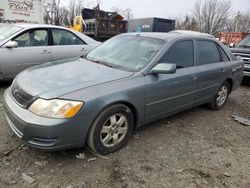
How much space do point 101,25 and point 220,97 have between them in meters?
11.3

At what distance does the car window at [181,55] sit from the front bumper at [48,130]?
5.37 feet

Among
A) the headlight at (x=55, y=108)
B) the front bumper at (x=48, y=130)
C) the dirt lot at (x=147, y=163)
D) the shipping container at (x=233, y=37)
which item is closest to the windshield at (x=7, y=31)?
the dirt lot at (x=147, y=163)

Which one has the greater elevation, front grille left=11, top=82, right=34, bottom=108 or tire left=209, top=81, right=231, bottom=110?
front grille left=11, top=82, right=34, bottom=108

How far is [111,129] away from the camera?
314 cm

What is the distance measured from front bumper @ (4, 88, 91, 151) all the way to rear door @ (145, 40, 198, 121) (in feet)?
3.67

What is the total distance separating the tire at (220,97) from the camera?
5.12m

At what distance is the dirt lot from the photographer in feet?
8.98

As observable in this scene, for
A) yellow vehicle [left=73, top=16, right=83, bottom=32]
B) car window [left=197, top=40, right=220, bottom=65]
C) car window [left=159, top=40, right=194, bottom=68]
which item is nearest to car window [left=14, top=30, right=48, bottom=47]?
car window [left=159, top=40, right=194, bottom=68]

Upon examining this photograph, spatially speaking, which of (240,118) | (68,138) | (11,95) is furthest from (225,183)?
(11,95)

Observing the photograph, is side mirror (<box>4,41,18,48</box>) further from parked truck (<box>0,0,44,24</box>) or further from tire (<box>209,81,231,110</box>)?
parked truck (<box>0,0,44,24</box>)

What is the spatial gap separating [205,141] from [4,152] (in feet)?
9.62

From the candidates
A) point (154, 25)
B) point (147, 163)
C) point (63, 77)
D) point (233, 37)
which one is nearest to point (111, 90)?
point (63, 77)

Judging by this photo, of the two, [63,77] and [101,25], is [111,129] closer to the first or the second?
[63,77]

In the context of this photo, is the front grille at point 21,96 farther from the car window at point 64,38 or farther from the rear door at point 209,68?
the car window at point 64,38
